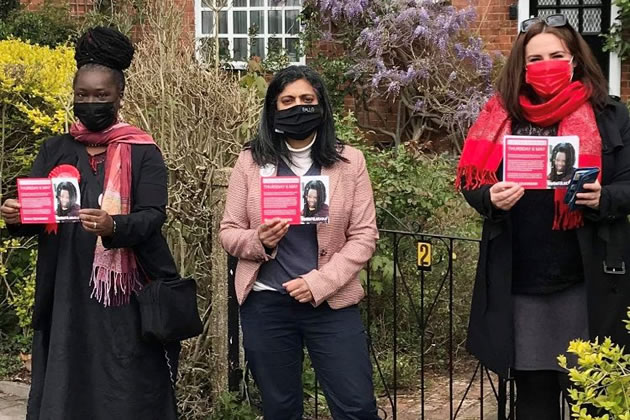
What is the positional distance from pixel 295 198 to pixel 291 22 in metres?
9.14

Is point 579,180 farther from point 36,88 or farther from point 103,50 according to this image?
point 36,88

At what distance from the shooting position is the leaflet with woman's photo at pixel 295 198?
3508 mm

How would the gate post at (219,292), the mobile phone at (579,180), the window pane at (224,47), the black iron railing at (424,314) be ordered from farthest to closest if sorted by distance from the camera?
the window pane at (224,47)
the black iron railing at (424,314)
the gate post at (219,292)
the mobile phone at (579,180)

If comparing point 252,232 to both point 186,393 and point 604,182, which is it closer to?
point 604,182

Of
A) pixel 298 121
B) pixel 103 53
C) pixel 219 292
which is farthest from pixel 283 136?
pixel 219 292

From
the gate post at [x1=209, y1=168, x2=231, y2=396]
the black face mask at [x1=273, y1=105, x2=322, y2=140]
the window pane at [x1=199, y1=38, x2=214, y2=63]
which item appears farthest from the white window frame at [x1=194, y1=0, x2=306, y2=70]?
the black face mask at [x1=273, y1=105, x2=322, y2=140]

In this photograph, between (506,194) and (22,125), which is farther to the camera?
(22,125)

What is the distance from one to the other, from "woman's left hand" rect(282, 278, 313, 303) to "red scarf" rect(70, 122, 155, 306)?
643mm

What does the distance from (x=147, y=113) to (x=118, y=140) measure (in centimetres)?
176

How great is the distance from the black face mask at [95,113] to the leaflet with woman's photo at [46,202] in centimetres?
27

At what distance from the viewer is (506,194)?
3.33 m

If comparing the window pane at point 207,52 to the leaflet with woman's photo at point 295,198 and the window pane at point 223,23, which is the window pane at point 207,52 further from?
the window pane at point 223,23

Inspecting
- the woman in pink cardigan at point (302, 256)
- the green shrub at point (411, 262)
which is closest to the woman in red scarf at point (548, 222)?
the woman in pink cardigan at point (302, 256)

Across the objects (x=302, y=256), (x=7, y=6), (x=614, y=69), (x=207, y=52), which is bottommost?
(x=302, y=256)
